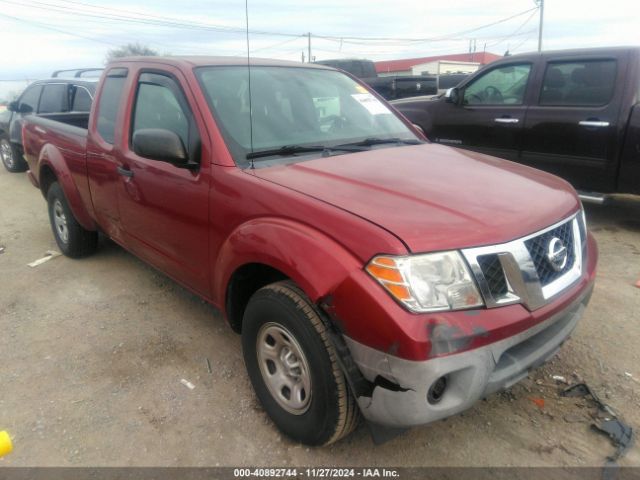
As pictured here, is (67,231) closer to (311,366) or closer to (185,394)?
(185,394)

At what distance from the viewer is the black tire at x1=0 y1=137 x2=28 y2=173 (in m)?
9.68

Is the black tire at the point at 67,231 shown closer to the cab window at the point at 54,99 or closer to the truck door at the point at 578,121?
the cab window at the point at 54,99

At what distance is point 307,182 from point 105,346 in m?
1.96

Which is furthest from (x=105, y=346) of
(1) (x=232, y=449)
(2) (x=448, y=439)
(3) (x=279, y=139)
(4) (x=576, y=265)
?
(4) (x=576, y=265)

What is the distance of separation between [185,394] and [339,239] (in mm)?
1481

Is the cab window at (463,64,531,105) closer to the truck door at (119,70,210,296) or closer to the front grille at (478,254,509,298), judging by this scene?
the truck door at (119,70,210,296)

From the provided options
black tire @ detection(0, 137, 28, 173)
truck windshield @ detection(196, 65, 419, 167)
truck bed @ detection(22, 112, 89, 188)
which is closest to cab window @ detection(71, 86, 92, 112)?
truck bed @ detection(22, 112, 89, 188)

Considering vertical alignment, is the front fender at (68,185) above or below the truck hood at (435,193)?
below

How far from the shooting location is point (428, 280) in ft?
6.11

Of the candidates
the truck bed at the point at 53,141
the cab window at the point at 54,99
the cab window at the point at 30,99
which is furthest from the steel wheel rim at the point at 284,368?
the cab window at the point at 30,99

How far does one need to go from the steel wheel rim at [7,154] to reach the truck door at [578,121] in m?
9.33

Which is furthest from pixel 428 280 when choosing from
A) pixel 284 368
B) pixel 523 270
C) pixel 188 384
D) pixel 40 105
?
pixel 40 105

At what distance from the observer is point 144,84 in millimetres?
3391

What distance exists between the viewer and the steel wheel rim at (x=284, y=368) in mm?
2234
